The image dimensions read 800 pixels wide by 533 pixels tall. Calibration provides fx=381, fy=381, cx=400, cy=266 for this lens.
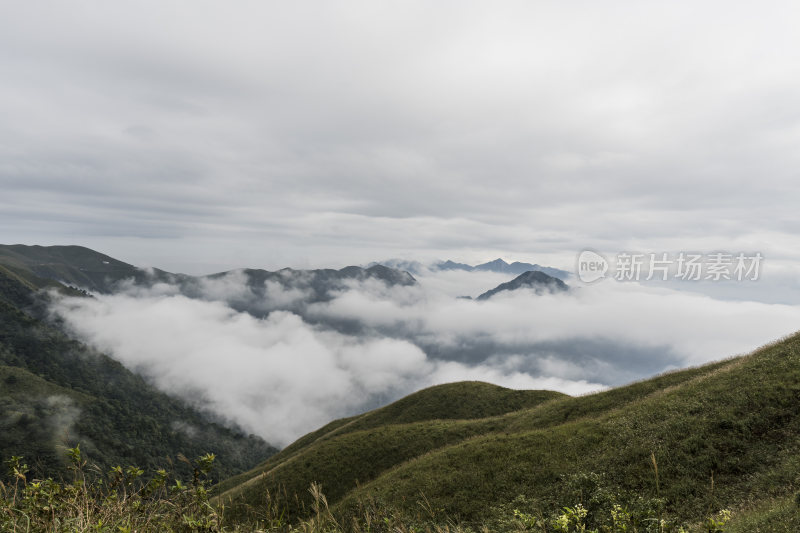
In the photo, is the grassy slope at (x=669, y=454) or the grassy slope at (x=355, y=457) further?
the grassy slope at (x=355, y=457)

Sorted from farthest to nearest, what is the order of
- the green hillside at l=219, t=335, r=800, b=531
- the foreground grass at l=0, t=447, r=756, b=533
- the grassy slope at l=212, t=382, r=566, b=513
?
1. the grassy slope at l=212, t=382, r=566, b=513
2. the green hillside at l=219, t=335, r=800, b=531
3. the foreground grass at l=0, t=447, r=756, b=533

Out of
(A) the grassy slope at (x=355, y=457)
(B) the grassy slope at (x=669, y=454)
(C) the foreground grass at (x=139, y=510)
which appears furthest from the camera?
(A) the grassy slope at (x=355, y=457)

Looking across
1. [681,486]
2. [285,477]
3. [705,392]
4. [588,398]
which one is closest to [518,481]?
[681,486]

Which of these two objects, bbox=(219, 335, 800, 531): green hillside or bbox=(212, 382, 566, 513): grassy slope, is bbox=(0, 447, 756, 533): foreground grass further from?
bbox=(212, 382, 566, 513): grassy slope

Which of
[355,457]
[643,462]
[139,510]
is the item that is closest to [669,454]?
[643,462]

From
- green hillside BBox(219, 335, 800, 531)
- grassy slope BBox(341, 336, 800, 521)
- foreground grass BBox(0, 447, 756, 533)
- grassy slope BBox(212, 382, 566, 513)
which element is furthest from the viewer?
grassy slope BBox(212, 382, 566, 513)

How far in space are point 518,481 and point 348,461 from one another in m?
25.6

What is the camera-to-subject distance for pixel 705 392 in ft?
90.2

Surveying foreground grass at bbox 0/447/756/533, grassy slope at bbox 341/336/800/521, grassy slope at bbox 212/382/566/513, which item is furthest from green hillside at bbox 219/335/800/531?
foreground grass at bbox 0/447/756/533

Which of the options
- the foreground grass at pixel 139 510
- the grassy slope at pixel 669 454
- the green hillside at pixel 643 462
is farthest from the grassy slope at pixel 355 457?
the foreground grass at pixel 139 510

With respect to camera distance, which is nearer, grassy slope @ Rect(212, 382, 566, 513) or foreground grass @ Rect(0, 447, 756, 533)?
foreground grass @ Rect(0, 447, 756, 533)

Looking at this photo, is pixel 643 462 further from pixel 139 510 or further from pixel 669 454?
pixel 139 510

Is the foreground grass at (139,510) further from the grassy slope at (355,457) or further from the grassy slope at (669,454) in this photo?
the grassy slope at (355,457)

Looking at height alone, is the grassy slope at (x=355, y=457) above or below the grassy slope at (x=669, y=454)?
below
